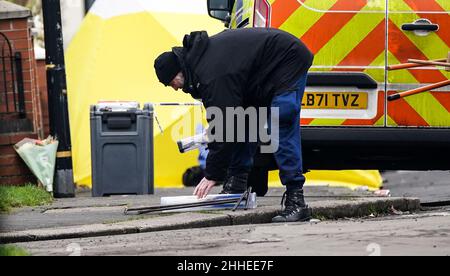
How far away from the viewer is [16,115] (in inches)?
462

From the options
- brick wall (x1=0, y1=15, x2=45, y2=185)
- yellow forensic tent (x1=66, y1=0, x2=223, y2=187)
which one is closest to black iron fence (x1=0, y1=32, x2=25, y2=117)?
brick wall (x1=0, y1=15, x2=45, y2=185)

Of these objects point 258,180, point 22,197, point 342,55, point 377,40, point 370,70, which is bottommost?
point 22,197

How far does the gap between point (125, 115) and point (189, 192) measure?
109cm

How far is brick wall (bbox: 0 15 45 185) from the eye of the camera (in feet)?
37.3

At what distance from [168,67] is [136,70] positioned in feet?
23.5

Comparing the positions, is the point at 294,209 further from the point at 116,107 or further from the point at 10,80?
the point at 10,80

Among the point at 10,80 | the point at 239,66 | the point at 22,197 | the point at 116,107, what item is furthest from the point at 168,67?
the point at 10,80

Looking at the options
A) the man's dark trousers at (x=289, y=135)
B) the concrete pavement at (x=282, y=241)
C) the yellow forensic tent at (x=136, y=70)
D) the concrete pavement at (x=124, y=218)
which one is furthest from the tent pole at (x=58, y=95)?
the concrete pavement at (x=282, y=241)

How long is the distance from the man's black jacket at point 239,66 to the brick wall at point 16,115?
4606mm

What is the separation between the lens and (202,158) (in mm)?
13445

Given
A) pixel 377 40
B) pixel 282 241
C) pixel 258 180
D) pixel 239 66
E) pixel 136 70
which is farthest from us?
pixel 136 70

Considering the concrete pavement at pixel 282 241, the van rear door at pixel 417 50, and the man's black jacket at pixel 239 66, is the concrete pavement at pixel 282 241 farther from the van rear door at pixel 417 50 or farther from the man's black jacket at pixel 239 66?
the van rear door at pixel 417 50
